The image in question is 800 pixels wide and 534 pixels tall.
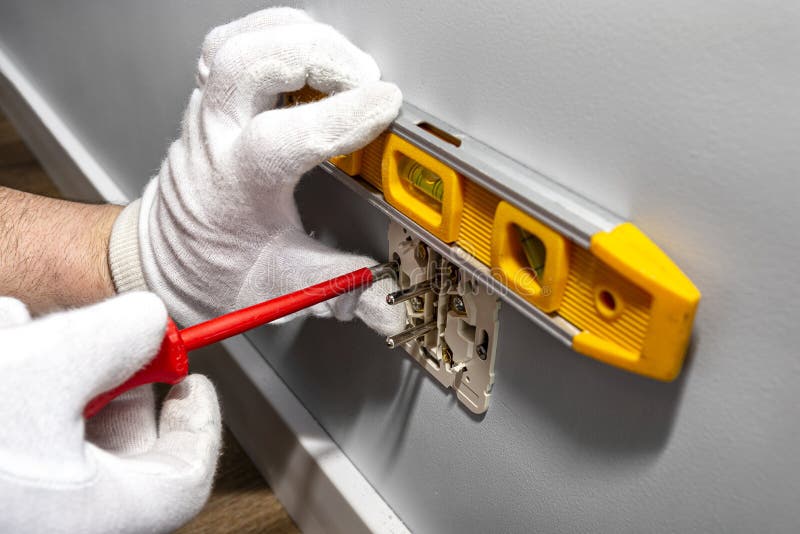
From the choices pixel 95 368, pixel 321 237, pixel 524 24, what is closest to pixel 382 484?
pixel 321 237

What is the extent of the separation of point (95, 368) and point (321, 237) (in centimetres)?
32

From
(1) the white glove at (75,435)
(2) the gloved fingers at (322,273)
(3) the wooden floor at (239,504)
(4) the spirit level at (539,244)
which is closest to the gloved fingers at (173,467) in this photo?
(1) the white glove at (75,435)

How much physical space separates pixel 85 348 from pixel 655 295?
0.34m

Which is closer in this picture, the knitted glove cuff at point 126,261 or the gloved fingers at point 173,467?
the gloved fingers at point 173,467

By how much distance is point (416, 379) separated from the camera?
2.10 feet

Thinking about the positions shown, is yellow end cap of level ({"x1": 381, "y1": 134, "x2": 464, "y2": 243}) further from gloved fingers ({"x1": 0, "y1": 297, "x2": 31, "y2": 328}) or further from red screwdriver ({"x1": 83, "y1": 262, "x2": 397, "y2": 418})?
gloved fingers ({"x1": 0, "y1": 297, "x2": 31, "y2": 328})

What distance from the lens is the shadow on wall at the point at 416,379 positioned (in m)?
0.43

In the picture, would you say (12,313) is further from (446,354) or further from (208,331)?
(446,354)

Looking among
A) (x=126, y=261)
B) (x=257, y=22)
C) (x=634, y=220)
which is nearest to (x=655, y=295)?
(x=634, y=220)

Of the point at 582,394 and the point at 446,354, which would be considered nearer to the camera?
the point at 582,394

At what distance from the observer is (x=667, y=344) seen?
0.35 m

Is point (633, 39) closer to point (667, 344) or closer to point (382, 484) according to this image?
point (667, 344)

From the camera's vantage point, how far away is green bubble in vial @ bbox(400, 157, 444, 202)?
0.48 m

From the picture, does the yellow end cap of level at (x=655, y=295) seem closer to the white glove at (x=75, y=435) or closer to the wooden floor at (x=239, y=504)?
the white glove at (x=75, y=435)
